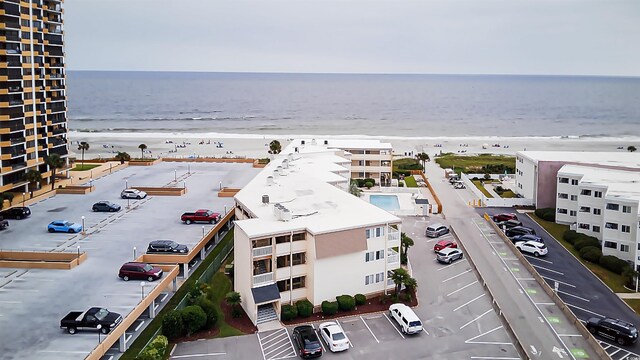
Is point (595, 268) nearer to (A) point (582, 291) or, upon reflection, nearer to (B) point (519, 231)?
(A) point (582, 291)

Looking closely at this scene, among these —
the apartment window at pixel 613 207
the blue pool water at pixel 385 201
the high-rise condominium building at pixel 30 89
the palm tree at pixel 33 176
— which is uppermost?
the high-rise condominium building at pixel 30 89

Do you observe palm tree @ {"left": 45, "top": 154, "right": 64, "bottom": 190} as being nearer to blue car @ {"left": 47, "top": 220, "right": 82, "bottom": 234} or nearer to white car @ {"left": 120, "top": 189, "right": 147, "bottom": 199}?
white car @ {"left": 120, "top": 189, "right": 147, "bottom": 199}

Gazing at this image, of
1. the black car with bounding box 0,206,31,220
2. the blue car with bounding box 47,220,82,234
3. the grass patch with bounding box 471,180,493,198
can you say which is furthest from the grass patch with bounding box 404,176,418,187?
the black car with bounding box 0,206,31,220

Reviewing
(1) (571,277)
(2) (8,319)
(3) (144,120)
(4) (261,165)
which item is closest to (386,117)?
(3) (144,120)

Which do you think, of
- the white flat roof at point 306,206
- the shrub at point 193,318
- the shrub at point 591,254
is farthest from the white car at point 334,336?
the shrub at point 591,254

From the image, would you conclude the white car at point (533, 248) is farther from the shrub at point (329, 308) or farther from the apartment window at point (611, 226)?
the shrub at point (329, 308)

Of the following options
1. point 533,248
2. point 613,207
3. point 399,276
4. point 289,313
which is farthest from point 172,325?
point 613,207
